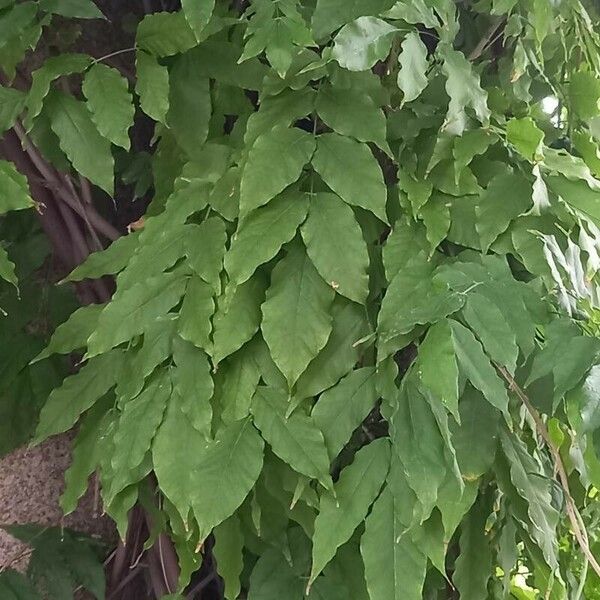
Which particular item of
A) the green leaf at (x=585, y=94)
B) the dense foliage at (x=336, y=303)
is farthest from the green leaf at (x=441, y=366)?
the green leaf at (x=585, y=94)

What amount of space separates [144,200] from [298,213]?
1.08 feet

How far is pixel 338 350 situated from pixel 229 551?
0.58 ft

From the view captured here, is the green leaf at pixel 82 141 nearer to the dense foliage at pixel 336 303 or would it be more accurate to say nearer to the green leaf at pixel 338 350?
the dense foliage at pixel 336 303

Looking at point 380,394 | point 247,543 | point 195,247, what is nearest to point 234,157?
point 195,247

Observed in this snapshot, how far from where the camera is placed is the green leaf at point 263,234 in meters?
0.51

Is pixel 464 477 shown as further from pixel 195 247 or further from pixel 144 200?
pixel 144 200

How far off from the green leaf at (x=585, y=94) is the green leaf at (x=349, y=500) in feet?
1.15

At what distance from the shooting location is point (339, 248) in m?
0.52

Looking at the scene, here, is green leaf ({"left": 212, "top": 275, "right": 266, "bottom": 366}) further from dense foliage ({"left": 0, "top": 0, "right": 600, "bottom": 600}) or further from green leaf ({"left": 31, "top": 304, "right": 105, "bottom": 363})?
green leaf ({"left": 31, "top": 304, "right": 105, "bottom": 363})

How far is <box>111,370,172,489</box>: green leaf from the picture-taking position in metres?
0.53

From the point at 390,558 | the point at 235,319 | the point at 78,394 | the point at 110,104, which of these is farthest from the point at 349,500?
the point at 110,104

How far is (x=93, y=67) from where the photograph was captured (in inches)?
23.7

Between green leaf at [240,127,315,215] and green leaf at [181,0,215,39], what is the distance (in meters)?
0.09

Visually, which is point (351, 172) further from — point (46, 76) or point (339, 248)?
point (46, 76)
